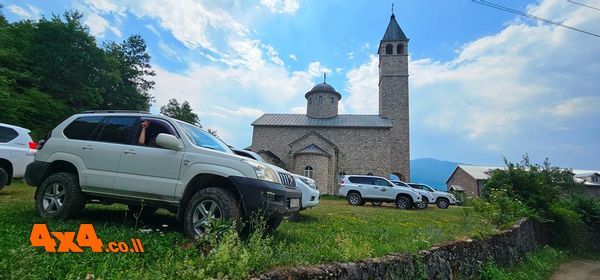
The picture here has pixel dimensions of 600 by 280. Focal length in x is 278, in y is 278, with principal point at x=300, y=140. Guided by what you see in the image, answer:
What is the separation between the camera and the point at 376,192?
1712 centimetres

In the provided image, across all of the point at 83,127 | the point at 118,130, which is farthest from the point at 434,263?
the point at 83,127

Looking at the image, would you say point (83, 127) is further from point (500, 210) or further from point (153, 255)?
point (500, 210)

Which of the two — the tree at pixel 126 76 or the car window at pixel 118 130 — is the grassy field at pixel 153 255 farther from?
the tree at pixel 126 76

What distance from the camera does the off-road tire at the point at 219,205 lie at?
3.82 metres

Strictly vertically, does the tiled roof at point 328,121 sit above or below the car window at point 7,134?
above

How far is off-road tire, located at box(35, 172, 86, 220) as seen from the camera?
462 centimetres

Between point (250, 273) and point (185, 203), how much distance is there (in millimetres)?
1985

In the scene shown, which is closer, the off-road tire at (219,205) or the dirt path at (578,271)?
the off-road tire at (219,205)

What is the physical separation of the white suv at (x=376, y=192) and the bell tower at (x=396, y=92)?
19.4m

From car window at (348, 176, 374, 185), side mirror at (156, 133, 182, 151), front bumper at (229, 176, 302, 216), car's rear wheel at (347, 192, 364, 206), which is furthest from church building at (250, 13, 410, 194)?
front bumper at (229, 176, 302, 216)

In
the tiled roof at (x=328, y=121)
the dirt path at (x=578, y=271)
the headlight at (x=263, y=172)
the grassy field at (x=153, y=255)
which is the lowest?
the dirt path at (x=578, y=271)

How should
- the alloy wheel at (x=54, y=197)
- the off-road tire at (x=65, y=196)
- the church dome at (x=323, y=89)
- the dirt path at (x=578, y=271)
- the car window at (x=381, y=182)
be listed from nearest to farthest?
1. the off-road tire at (x=65, y=196)
2. the alloy wheel at (x=54, y=197)
3. the dirt path at (x=578, y=271)
4. the car window at (x=381, y=182)
5. the church dome at (x=323, y=89)

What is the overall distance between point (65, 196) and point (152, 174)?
164 cm

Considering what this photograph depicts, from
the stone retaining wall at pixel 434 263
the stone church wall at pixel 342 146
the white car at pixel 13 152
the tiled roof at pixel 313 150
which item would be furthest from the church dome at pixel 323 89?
the white car at pixel 13 152
